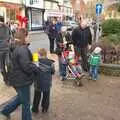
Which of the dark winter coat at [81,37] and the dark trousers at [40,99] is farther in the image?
the dark winter coat at [81,37]

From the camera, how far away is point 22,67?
5891 millimetres

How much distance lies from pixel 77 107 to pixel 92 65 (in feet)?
10.4

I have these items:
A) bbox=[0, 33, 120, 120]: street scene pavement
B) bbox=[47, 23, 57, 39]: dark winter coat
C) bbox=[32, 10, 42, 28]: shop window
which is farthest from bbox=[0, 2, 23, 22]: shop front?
bbox=[0, 33, 120, 120]: street scene pavement

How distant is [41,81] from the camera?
7.04m

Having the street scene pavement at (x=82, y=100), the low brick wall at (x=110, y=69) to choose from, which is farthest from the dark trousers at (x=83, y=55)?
the street scene pavement at (x=82, y=100)

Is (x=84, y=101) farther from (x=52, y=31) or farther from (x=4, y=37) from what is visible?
(x=52, y=31)

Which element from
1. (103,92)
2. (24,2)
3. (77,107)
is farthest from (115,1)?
(24,2)

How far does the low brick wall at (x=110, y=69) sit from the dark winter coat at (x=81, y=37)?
38.3 inches

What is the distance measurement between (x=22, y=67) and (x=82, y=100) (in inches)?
115

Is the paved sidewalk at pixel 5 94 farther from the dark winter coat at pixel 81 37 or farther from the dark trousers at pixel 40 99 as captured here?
the dark winter coat at pixel 81 37

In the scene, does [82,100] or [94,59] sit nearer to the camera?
[82,100]

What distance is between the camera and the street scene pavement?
23.9ft

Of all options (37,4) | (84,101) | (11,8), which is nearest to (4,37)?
(84,101)

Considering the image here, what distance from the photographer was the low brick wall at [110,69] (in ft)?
38.1
